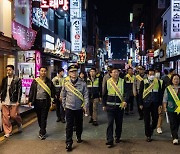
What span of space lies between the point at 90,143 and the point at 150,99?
2.00 m

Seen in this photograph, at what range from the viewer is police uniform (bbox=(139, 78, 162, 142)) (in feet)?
28.1

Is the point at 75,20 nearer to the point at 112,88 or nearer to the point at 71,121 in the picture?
the point at 112,88

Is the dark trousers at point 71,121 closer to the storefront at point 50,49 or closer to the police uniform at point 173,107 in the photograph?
the police uniform at point 173,107

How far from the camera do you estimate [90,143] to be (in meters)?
8.38

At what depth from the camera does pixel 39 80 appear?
9.18 metres

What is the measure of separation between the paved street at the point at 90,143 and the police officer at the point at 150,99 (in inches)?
19.9

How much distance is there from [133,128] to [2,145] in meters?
4.35

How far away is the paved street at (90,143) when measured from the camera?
768cm

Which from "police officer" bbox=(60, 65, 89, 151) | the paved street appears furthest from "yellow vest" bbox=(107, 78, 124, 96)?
the paved street

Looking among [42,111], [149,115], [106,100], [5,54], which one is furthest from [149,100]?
[5,54]

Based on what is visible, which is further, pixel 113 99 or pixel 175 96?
pixel 175 96

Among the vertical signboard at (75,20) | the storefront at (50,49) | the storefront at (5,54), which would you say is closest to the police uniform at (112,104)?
the storefront at (5,54)

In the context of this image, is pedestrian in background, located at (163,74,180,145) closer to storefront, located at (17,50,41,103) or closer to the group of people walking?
the group of people walking

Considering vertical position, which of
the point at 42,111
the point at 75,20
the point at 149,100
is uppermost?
the point at 75,20
